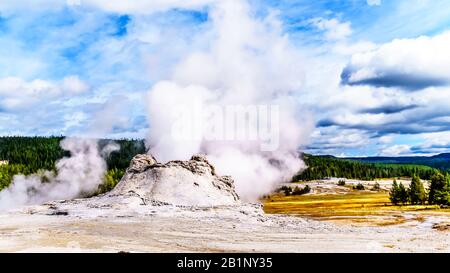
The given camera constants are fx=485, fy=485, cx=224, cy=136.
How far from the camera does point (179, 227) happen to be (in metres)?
37.0

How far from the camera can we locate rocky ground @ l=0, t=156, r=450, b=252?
2823 centimetres

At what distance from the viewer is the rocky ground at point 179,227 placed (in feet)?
92.6

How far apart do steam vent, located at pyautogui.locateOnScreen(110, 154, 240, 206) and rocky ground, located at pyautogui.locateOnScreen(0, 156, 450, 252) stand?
0.37 feet

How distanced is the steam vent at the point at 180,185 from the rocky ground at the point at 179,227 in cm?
11

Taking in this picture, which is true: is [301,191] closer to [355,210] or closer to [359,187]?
[359,187]

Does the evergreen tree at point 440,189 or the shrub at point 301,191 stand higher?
the evergreen tree at point 440,189

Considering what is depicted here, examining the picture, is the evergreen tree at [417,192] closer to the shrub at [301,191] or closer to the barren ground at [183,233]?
the barren ground at [183,233]

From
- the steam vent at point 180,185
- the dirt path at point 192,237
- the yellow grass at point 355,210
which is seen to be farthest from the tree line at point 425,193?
the dirt path at point 192,237

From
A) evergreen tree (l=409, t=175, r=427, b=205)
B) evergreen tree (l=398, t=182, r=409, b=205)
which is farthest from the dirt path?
evergreen tree (l=398, t=182, r=409, b=205)

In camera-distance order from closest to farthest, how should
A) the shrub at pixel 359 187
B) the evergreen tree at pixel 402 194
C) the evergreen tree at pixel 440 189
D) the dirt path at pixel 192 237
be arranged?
the dirt path at pixel 192 237, the evergreen tree at pixel 440 189, the evergreen tree at pixel 402 194, the shrub at pixel 359 187

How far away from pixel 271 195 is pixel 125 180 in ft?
271

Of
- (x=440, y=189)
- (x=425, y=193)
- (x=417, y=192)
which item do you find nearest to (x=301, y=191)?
(x=425, y=193)
